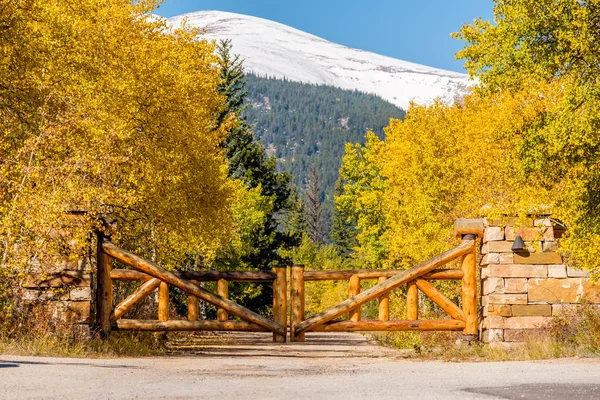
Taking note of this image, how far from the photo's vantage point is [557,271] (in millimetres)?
14484

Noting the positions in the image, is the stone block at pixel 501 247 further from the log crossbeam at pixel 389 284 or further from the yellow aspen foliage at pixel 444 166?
the yellow aspen foliage at pixel 444 166

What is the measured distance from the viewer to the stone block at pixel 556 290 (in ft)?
47.1

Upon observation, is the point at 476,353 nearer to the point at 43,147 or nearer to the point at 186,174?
the point at 43,147

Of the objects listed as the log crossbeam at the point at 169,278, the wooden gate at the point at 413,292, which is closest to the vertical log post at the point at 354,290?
the wooden gate at the point at 413,292

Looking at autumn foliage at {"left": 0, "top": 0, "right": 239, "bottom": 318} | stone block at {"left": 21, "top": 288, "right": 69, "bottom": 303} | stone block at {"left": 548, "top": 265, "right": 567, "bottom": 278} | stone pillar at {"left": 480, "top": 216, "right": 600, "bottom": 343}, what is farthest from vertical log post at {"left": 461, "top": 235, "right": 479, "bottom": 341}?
stone block at {"left": 21, "top": 288, "right": 69, "bottom": 303}

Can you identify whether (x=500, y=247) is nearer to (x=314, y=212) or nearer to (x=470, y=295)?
(x=470, y=295)

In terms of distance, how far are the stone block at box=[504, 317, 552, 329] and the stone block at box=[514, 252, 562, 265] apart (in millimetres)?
964

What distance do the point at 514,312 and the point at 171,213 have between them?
10.6m

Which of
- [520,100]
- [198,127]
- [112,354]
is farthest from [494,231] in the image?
[520,100]

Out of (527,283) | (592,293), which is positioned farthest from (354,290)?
(592,293)

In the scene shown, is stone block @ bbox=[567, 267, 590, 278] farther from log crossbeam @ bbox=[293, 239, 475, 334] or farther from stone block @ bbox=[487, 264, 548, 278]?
log crossbeam @ bbox=[293, 239, 475, 334]

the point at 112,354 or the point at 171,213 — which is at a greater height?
the point at 171,213

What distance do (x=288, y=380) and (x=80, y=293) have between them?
238 inches

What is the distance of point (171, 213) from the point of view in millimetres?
22078
